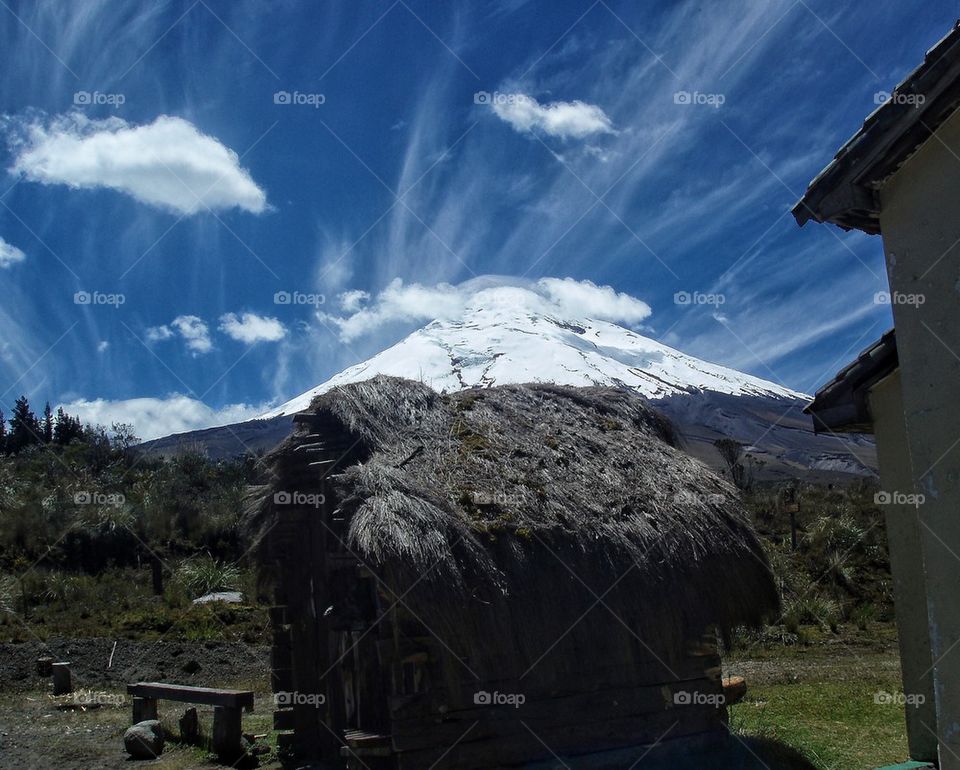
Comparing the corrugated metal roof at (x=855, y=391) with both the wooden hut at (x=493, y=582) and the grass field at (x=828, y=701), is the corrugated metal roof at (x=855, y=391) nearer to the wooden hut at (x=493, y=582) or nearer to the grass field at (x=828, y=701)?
the wooden hut at (x=493, y=582)

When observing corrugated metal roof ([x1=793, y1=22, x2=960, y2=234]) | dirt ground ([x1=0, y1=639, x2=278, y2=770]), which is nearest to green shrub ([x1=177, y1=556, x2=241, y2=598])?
dirt ground ([x1=0, y1=639, x2=278, y2=770])

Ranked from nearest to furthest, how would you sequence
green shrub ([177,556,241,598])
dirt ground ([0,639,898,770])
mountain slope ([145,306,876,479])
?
dirt ground ([0,639,898,770]) < green shrub ([177,556,241,598]) < mountain slope ([145,306,876,479])

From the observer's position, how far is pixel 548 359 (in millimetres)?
108312

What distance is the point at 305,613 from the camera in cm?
1157

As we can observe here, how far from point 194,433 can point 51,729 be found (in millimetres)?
96477

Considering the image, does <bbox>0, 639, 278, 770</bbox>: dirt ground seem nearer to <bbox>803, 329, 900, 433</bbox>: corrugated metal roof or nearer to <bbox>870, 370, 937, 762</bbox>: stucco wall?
<bbox>870, 370, 937, 762</bbox>: stucco wall

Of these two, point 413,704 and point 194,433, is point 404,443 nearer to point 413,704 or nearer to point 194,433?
point 413,704

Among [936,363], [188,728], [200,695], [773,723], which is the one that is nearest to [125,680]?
[188,728]

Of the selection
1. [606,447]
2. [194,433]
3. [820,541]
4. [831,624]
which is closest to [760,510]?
[820,541]

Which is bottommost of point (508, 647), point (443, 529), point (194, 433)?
point (508, 647)

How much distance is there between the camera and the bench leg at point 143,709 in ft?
39.4

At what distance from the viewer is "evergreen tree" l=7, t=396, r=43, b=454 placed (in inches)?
1614

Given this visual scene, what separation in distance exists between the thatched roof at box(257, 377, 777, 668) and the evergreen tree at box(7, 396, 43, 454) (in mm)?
34495

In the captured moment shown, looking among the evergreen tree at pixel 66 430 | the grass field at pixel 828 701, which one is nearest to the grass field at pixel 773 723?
the grass field at pixel 828 701
